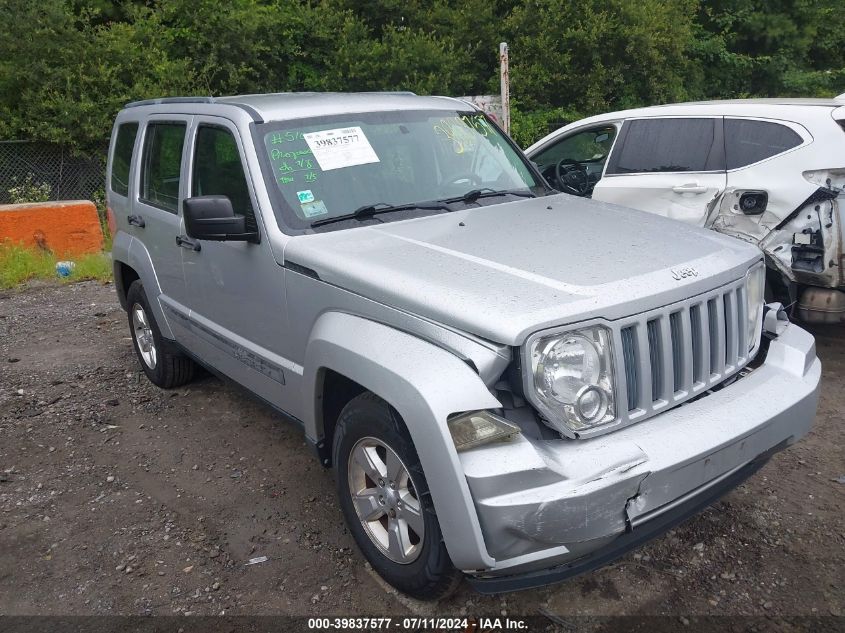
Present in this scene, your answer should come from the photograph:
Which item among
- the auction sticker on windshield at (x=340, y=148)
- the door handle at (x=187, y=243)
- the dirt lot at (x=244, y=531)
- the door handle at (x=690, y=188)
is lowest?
the dirt lot at (x=244, y=531)

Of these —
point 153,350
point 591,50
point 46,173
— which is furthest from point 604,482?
point 591,50

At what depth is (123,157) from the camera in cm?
526

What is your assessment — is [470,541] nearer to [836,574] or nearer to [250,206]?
[836,574]

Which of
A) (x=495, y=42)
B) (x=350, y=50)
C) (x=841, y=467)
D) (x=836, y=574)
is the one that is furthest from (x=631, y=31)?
(x=836, y=574)

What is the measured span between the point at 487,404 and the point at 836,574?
1791mm

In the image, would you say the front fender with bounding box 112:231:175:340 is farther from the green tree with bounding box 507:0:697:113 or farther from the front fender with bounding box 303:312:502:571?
the green tree with bounding box 507:0:697:113

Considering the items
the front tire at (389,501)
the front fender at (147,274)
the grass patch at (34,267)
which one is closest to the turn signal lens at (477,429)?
the front tire at (389,501)

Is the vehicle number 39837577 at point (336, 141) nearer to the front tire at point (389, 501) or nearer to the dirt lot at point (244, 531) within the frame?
the front tire at point (389, 501)

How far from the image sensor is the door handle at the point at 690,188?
17.8 feet

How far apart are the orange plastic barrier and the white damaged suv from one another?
253 inches

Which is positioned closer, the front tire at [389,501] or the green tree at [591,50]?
the front tire at [389,501]

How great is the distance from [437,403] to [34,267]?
7.97 meters

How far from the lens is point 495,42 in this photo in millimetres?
13711

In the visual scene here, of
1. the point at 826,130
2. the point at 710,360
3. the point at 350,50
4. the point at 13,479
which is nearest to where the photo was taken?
the point at 710,360
